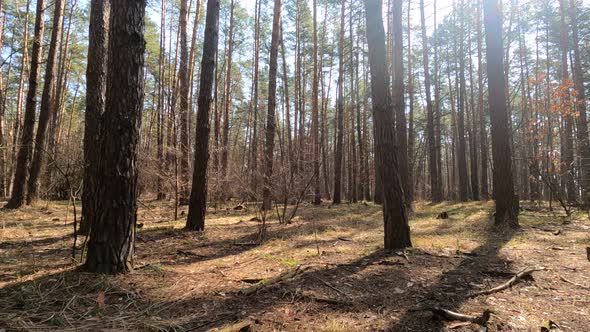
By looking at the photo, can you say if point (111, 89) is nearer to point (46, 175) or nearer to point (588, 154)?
point (46, 175)

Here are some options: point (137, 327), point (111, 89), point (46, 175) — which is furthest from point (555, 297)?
point (46, 175)

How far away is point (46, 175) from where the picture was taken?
13.5 meters

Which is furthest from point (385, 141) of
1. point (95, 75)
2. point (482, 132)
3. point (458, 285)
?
point (482, 132)

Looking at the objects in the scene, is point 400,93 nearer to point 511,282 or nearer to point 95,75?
point 511,282

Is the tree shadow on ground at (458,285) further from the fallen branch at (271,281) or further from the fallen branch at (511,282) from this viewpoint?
the fallen branch at (271,281)

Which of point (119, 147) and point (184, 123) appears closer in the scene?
point (119, 147)

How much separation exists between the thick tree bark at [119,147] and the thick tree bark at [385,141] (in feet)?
11.1

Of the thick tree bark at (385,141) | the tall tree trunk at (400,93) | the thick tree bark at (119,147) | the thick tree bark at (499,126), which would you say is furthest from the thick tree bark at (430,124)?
the thick tree bark at (119,147)

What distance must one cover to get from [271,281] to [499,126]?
6903 mm

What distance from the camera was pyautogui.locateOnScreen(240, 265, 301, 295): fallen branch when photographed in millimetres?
3230

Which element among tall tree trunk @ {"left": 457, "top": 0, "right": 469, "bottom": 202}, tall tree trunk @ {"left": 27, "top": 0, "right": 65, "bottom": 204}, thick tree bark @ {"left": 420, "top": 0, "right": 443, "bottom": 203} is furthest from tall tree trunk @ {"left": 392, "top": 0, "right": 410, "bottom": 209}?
tall tree trunk @ {"left": 27, "top": 0, "right": 65, "bottom": 204}

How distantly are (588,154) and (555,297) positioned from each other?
541 inches

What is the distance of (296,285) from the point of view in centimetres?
342

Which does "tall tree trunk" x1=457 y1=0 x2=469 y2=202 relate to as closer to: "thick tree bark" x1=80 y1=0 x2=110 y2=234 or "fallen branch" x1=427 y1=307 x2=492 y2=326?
"fallen branch" x1=427 y1=307 x2=492 y2=326
